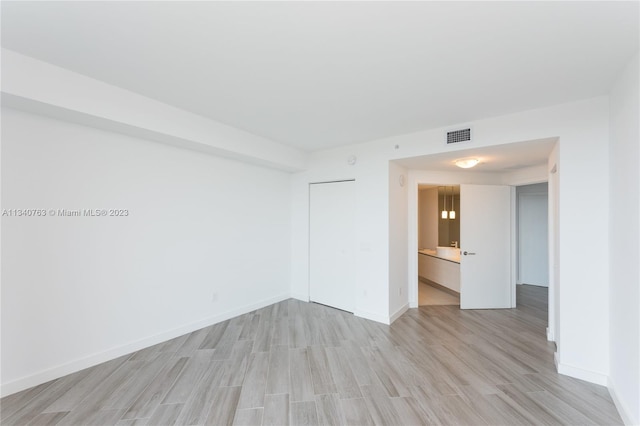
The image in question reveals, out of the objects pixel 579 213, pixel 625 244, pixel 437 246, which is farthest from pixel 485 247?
pixel 625 244

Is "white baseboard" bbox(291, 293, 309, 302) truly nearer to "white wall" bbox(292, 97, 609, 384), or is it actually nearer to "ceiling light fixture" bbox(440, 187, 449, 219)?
"white wall" bbox(292, 97, 609, 384)

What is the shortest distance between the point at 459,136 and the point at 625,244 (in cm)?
179

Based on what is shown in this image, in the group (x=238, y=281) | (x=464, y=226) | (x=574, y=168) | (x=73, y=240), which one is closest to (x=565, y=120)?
(x=574, y=168)

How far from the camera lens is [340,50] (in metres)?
1.82

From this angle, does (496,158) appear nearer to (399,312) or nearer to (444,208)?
(399,312)

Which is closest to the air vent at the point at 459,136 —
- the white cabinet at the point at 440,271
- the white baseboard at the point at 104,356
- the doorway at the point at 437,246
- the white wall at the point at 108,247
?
the doorway at the point at 437,246

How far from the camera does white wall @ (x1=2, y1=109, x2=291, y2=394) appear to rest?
2211 mm

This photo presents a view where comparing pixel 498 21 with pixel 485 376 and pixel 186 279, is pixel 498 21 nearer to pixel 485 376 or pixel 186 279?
pixel 485 376

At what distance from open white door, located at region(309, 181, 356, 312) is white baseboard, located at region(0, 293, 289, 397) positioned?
4.51ft

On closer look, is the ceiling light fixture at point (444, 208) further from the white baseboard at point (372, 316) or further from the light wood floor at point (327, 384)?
the white baseboard at point (372, 316)

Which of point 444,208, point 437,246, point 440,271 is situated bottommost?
point 440,271

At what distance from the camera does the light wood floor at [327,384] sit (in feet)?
6.41

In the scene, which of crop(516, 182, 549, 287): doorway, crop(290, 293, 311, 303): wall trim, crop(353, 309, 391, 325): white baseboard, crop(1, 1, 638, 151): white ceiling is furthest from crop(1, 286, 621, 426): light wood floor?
crop(516, 182, 549, 287): doorway

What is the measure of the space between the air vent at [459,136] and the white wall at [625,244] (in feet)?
3.80
